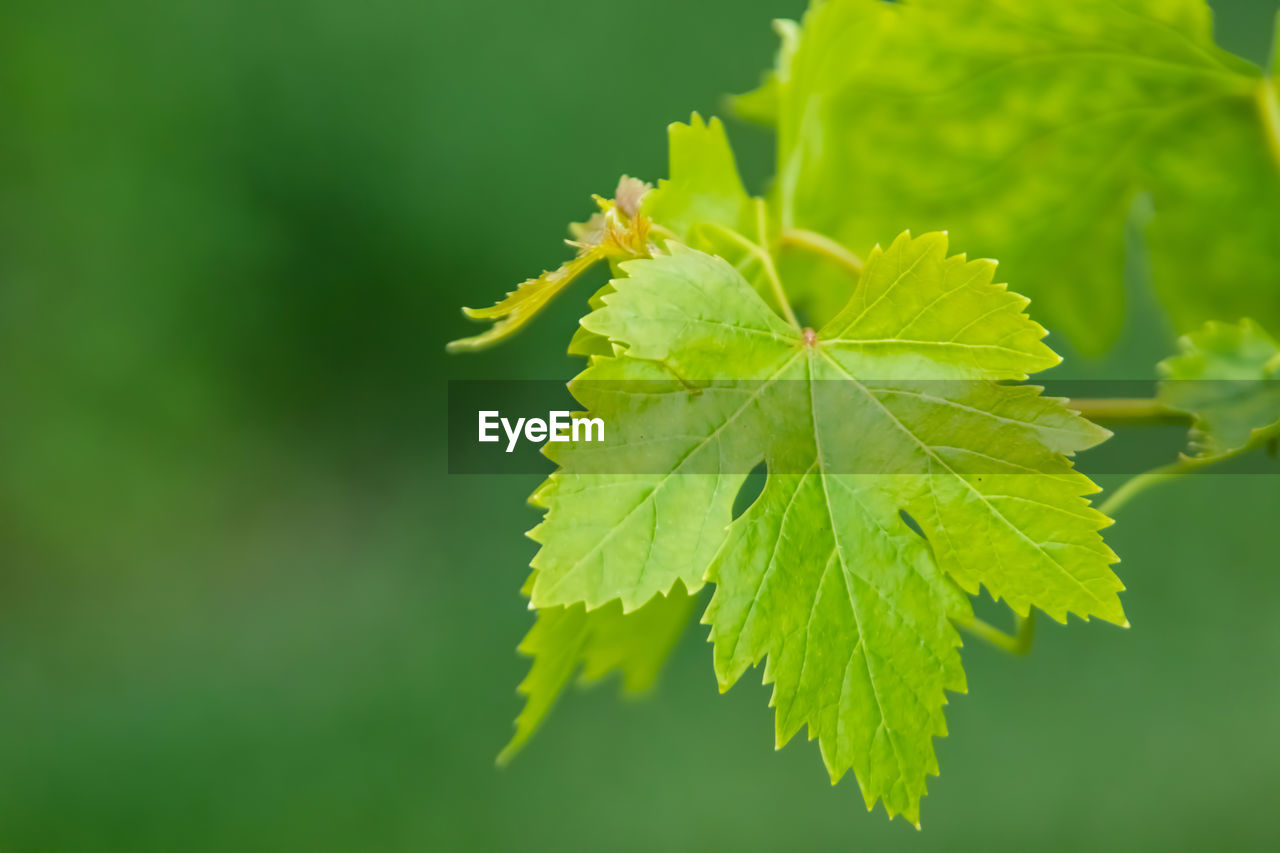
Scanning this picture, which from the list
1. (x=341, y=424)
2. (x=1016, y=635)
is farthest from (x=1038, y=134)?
(x=341, y=424)

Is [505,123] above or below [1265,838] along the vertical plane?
above

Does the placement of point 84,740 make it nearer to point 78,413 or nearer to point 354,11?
point 78,413

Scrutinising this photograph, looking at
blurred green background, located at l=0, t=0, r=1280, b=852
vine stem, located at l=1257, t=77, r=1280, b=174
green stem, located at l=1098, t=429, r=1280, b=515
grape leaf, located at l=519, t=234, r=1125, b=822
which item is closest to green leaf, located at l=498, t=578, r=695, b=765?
grape leaf, located at l=519, t=234, r=1125, b=822

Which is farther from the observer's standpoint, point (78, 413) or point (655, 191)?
point (78, 413)

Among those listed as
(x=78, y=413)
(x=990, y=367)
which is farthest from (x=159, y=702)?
(x=990, y=367)

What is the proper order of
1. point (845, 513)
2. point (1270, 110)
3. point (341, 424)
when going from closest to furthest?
point (845, 513)
point (1270, 110)
point (341, 424)

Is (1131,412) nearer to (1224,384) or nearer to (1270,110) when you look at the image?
(1224,384)
